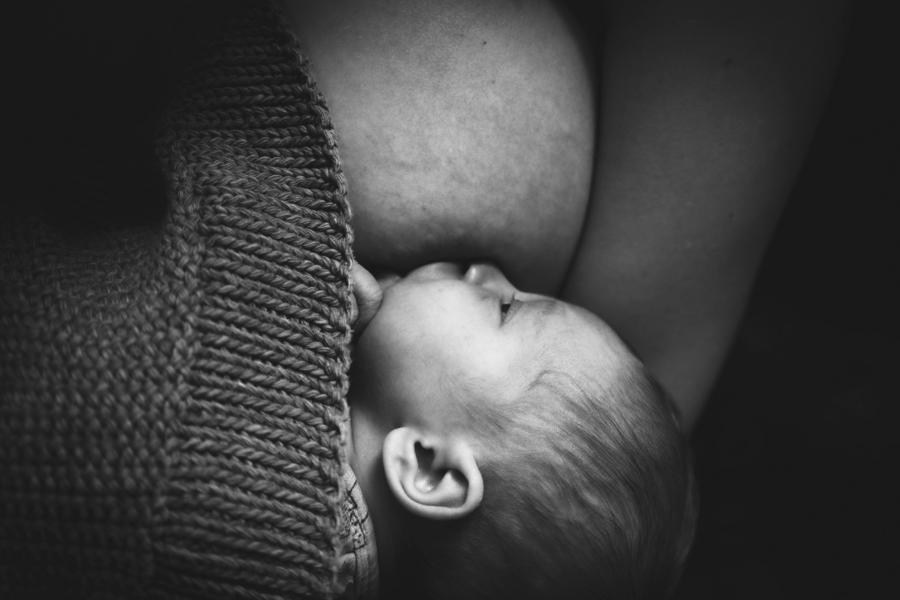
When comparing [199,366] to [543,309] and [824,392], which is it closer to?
[543,309]

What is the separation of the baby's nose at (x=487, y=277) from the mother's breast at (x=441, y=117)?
14 mm

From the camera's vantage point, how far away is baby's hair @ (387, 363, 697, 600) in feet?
2.23

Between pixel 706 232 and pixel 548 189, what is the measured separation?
238 millimetres

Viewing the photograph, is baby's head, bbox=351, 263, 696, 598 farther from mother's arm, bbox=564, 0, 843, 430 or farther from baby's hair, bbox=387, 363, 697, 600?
mother's arm, bbox=564, 0, 843, 430

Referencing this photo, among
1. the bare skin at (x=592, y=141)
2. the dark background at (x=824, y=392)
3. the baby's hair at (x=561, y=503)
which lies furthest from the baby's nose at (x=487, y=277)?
the dark background at (x=824, y=392)

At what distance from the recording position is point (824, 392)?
3.50 ft

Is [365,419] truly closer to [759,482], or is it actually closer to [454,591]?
[454,591]

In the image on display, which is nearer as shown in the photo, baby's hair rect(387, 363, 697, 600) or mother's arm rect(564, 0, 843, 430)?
baby's hair rect(387, 363, 697, 600)

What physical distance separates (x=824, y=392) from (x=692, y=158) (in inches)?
17.9

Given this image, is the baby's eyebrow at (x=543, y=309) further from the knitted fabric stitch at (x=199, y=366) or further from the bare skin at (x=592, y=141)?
the knitted fabric stitch at (x=199, y=366)

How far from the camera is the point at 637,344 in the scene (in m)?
1.00

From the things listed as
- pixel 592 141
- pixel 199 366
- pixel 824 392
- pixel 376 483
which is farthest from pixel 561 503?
pixel 824 392

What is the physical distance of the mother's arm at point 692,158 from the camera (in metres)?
0.83

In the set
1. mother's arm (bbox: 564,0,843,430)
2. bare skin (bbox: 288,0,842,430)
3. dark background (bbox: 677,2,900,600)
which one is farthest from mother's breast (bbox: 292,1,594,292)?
dark background (bbox: 677,2,900,600)
